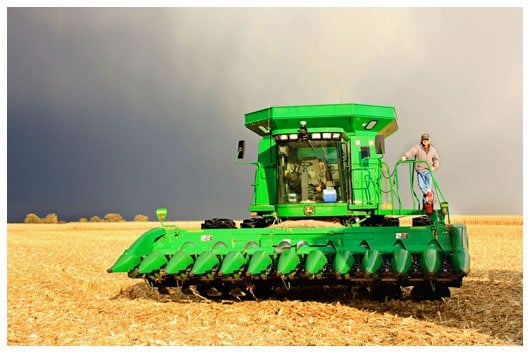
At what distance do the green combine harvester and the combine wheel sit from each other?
0.01 metres

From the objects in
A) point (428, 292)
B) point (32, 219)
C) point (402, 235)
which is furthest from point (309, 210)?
point (32, 219)

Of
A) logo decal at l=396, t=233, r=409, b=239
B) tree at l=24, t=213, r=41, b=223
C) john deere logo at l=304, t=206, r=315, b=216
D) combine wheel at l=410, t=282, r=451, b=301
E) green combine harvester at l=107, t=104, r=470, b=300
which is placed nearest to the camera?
green combine harvester at l=107, t=104, r=470, b=300

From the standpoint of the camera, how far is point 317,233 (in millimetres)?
8492

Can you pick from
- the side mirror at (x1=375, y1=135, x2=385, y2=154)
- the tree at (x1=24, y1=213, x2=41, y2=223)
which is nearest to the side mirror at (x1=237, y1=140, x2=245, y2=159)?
the side mirror at (x1=375, y1=135, x2=385, y2=154)

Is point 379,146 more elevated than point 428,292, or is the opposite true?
point 379,146

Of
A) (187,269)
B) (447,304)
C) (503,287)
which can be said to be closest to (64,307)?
(187,269)

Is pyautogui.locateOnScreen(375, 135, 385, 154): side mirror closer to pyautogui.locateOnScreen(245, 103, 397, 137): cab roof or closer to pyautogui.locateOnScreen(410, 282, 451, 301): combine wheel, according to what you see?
pyautogui.locateOnScreen(245, 103, 397, 137): cab roof

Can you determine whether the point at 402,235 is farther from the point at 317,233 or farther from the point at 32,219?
the point at 32,219

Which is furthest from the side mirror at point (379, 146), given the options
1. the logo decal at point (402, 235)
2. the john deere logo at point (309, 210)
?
the logo decal at point (402, 235)

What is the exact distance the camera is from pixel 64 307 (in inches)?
345

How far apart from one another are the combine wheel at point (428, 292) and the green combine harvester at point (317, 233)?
0.05 feet

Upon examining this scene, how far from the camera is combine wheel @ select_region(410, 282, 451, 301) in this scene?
328 inches

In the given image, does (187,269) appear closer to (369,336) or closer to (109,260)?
(369,336)

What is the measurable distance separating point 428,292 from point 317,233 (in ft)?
6.08
